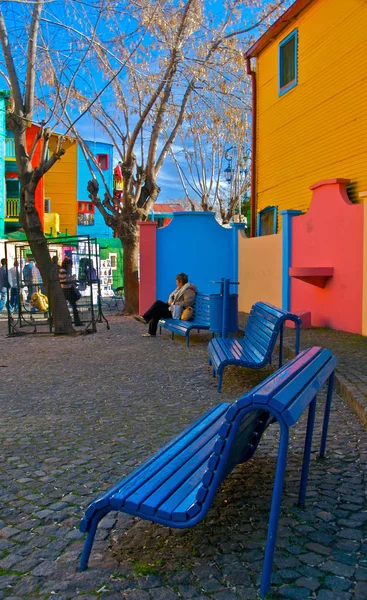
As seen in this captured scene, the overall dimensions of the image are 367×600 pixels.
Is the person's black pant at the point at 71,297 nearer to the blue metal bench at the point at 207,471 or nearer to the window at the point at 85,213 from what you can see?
the blue metal bench at the point at 207,471

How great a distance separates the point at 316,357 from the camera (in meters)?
3.90

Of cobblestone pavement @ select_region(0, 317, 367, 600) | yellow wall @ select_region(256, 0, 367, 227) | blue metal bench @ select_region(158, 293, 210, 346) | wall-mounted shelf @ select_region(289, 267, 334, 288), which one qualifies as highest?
yellow wall @ select_region(256, 0, 367, 227)

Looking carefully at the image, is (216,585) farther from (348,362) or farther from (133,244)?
(133,244)

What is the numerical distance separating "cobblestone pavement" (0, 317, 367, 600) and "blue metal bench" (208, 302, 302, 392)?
414 millimetres

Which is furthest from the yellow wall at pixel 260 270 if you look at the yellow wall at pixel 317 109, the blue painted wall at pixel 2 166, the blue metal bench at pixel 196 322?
the blue painted wall at pixel 2 166

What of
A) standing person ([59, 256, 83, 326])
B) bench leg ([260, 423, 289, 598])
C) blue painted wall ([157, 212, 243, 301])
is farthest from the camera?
blue painted wall ([157, 212, 243, 301])

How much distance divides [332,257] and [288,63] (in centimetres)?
692

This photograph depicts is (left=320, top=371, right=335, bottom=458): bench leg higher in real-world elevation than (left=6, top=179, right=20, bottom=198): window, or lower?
lower

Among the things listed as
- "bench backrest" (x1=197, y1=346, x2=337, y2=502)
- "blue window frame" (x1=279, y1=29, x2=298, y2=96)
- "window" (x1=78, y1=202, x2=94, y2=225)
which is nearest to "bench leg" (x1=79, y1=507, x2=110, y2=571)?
"bench backrest" (x1=197, y1=346, x2=337, y2=502)

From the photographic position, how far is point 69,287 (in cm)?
1492

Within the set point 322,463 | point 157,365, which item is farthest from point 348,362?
point 322,463

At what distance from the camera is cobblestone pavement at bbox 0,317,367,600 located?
2.77m

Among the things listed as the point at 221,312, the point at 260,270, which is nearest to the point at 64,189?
the point at 260,270

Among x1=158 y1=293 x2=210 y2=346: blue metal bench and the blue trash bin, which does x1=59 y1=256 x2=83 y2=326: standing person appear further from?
the blue trash bin
